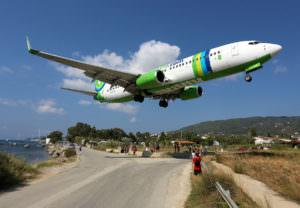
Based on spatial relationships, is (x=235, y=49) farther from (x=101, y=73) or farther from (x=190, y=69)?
(x=101, y=73)

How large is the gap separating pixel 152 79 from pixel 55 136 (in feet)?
583

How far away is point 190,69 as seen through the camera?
1991 centimetres

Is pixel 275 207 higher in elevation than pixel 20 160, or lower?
lower

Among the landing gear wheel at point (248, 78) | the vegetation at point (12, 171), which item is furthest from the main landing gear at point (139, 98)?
the vegetation at point (12, 171)

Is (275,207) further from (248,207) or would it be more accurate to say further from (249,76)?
(249,76)

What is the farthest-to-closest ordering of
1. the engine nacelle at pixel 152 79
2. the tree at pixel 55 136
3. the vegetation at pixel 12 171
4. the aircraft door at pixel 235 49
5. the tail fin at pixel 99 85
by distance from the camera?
the tree at pixel 55 136 → the tail fin at pixel 99 85 → the engine nacelle at pixel 152 79 → the aircraft door at pixel 235 49 → the vegetation at pixel 12 171

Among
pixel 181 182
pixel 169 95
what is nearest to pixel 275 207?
pixel 181 182

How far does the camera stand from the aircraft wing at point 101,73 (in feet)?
61.9

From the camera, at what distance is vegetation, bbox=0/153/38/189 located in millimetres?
9617

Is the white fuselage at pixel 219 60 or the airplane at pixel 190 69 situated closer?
the white fuselage at pixel 219 60

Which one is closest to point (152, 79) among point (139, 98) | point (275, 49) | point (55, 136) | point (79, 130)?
point (139, 98)

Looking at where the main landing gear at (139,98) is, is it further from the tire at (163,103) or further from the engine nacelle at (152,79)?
the tire at (163,103)

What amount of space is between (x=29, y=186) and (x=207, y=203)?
8.37m

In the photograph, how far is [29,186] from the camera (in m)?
9.59
